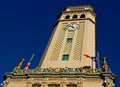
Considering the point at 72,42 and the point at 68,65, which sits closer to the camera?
the point at 68,65

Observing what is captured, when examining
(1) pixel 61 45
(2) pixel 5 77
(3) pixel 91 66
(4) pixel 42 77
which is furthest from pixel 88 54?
(2) pixel 5 77

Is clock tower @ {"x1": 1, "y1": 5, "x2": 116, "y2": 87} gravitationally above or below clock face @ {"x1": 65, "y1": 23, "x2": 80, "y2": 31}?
below

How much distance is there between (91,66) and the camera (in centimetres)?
4306

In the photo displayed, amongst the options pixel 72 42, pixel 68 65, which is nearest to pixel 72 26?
pixel 72 42

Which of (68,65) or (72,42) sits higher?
(72,42)

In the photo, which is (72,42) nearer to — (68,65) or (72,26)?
(72,26)

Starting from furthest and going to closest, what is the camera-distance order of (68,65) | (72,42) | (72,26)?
(72,26)
(72,42)
(68,65)

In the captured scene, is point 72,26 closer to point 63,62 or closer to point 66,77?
point 63,62

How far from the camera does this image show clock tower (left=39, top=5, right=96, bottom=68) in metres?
44.5

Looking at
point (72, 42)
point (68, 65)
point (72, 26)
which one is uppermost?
point (72, 26)

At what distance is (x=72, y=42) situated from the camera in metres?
49.2

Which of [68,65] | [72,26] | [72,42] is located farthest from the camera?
[72,26]

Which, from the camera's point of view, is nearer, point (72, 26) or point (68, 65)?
point (68, 65)

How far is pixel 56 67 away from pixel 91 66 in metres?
6.09
